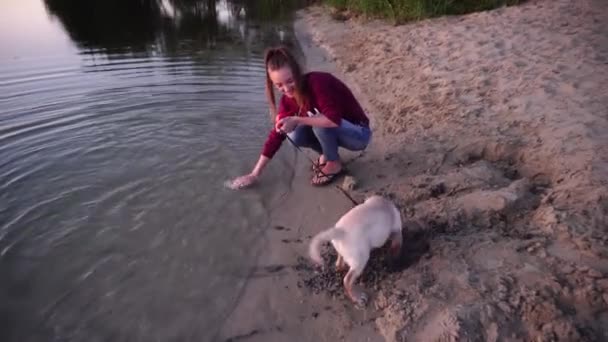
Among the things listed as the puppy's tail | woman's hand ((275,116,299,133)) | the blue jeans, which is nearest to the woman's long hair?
woman's hand ((275,116,299,133))

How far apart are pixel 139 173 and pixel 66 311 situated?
1.81 metres

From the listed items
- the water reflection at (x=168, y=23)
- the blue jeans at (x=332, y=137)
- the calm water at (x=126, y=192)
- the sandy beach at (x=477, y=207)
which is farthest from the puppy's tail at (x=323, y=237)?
the water reflection at (x=168, y=23)

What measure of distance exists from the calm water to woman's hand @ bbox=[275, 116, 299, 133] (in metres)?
0.73

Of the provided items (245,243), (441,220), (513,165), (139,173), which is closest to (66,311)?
(245,243)

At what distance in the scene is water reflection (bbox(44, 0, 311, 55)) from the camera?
32.7 ft

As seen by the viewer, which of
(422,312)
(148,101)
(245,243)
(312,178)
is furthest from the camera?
(148,101)

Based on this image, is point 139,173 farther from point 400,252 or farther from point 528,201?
point 528,201

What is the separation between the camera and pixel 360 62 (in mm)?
7805

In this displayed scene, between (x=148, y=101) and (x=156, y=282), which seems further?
(x=148, y=101)

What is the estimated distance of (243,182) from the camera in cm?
430

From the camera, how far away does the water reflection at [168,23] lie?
32.7 ft

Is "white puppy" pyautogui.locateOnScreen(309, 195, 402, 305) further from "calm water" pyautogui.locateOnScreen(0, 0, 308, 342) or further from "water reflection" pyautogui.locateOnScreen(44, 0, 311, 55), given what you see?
"water reflection" pyautogui.locateOnScreen(44, 0, 311, 55)

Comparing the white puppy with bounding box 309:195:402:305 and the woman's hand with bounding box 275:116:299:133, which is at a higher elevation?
the woman's hand with bounding box 275:116:299:133

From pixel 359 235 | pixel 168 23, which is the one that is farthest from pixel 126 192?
pixel 168 23
